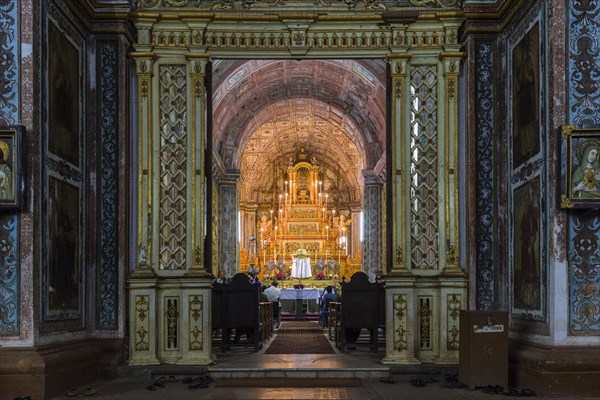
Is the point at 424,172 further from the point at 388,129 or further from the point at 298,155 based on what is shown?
the point at 298,155

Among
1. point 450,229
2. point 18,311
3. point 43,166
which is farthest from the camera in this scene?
point 450,229

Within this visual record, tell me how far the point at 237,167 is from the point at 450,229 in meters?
15.6

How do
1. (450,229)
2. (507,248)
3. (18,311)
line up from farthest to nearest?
1. (450,229)
2. (507,248)
3. (18,311)

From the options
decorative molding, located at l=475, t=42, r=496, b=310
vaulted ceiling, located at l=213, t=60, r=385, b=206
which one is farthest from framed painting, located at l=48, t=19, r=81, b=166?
vaulted ceiling, located at l=213, t=60, r=385, b=206

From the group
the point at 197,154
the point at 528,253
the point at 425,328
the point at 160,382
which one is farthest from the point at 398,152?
the point at 160,382

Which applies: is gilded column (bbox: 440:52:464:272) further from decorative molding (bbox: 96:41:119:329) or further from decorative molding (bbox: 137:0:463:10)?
decorative molding (bbox: 96:41:119:329)

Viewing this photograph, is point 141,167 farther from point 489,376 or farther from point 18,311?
point 489,376

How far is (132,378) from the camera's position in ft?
36.8

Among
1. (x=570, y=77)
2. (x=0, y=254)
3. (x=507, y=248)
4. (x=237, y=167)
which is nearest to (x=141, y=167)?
(x=0, y=254)

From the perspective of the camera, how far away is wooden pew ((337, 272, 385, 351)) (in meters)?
14.2

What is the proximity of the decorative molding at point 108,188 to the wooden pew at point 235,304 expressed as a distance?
2.83 metres

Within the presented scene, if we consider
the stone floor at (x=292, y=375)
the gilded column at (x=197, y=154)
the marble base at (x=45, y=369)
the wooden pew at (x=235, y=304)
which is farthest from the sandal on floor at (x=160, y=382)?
the wooden pew at (x=235, y=304)

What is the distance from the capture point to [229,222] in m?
27.1

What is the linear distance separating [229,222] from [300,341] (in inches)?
→ 394
